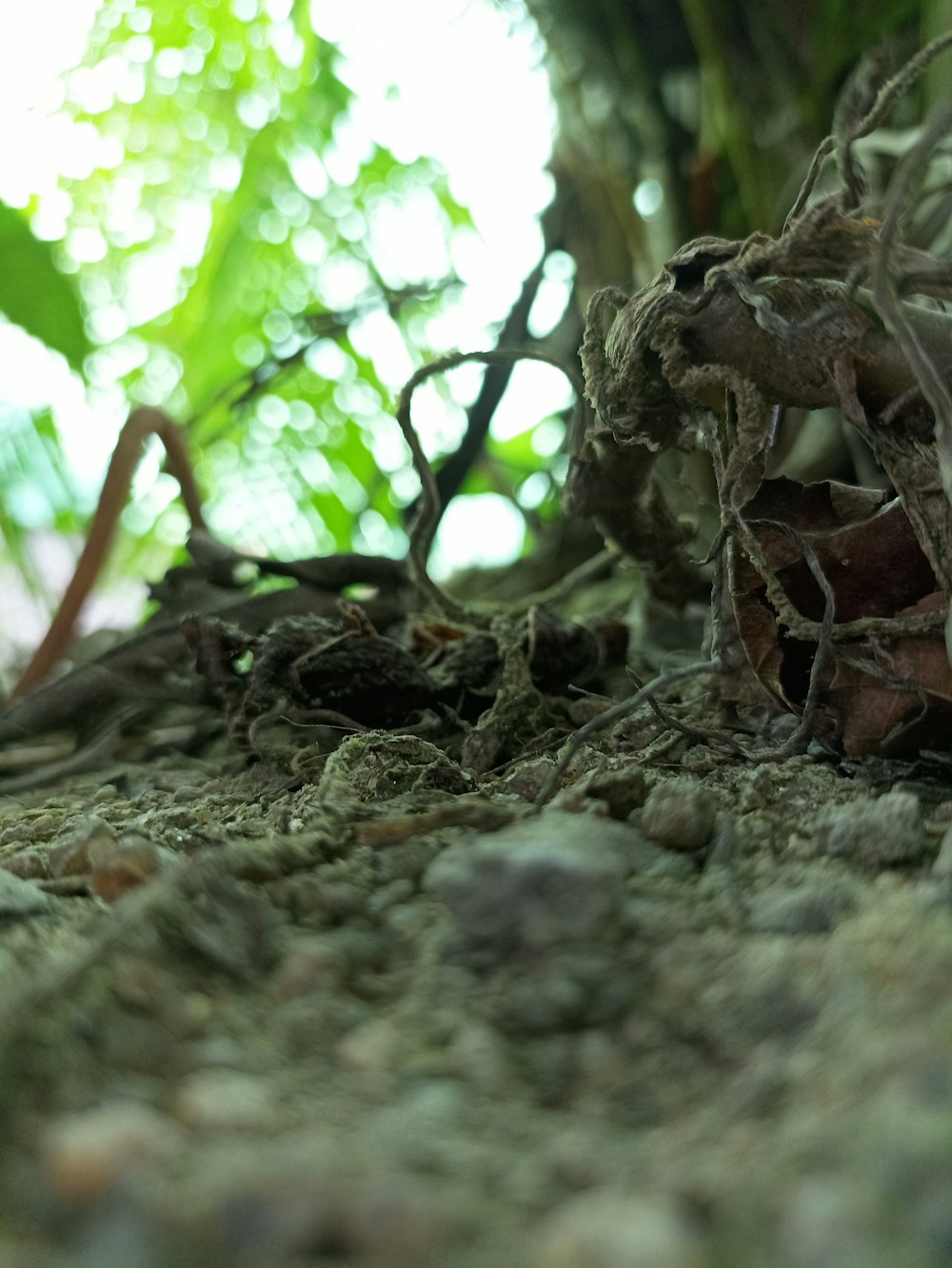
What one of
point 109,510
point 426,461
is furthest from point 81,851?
point 109,510

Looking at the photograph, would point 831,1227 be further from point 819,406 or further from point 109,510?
point 109,510

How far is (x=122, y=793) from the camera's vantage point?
72 cm

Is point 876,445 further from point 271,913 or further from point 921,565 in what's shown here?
point 271,913

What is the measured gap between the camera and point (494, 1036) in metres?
0.31

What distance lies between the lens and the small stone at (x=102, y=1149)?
0.24 m

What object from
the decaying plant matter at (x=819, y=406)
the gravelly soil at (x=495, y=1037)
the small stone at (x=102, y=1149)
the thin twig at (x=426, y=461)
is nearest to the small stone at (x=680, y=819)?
the gravelly soil at (x=495, y=1037)

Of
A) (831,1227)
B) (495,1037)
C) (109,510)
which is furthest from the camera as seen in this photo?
(109,510)

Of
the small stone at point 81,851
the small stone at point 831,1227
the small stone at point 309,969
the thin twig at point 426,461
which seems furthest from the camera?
the thin twig at point 426,461

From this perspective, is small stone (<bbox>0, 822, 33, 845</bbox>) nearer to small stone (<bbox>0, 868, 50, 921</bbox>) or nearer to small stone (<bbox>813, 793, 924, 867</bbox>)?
small stone (<bbox>0, 868, 50, 921</bbox>)

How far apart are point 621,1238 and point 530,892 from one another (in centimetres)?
14

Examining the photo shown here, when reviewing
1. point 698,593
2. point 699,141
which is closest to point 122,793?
point 698,593

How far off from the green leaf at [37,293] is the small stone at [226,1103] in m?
1.63

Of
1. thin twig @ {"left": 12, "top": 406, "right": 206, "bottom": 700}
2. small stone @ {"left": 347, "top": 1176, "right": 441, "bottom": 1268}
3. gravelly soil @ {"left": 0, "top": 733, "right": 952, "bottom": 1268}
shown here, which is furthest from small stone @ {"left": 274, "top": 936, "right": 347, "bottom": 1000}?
thin twig @ {"left": 12, "top": 406, "right": 206, "bottom": 700}

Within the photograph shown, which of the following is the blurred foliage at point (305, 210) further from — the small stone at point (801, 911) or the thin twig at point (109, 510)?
the small stone at point (801, 911)
